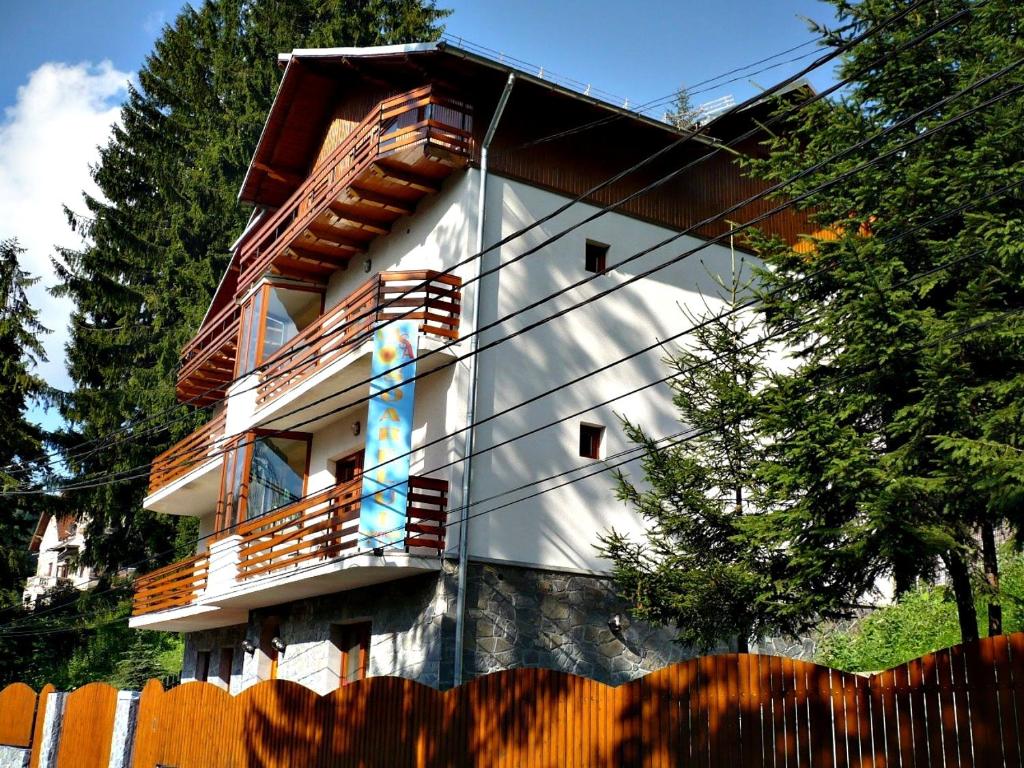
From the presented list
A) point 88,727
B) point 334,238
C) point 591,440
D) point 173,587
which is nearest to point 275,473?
point 173,587

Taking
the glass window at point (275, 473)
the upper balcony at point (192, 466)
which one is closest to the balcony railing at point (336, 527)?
the glass window at point (275, 473)

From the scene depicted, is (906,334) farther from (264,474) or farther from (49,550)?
(49,550)

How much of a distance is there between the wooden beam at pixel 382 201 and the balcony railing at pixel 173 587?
807cm

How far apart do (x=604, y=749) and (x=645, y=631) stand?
843 cm

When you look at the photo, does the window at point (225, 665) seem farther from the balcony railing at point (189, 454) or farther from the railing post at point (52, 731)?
the railing post at point (52, 731)

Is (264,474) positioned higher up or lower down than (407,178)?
lower down

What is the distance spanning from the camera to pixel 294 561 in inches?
669

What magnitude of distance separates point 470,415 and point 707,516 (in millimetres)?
3983

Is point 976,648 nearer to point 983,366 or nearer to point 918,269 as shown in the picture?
point 983,366

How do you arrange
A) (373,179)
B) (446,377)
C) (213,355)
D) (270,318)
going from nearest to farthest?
(446,377)
(373,179)
(270,318)
(213,355)

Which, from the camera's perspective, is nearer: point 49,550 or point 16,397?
point 16,397

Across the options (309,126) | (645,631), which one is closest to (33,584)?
(309,126)

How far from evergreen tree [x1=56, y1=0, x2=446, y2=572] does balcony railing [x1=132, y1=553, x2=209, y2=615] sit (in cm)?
890

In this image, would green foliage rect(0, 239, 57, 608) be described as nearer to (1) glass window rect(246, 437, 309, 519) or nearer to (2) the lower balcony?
(2) the lower balcony
